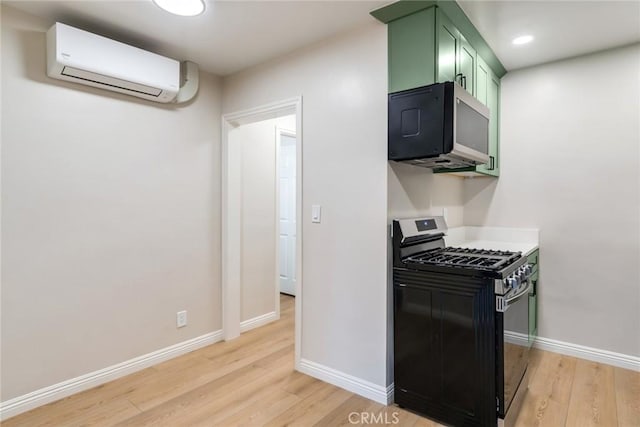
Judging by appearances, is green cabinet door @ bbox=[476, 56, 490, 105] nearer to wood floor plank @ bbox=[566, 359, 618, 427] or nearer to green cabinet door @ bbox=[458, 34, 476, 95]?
green cabinet door @ bbox=[458, 34, 476, 95]

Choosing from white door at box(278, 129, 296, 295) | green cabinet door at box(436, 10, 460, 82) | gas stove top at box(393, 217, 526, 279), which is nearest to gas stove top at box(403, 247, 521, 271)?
gas stove top at box(393, 217, 526, 279)

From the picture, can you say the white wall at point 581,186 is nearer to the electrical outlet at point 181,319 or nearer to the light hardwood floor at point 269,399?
the light hardwood floor at point 269,399

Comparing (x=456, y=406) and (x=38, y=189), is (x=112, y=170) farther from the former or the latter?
(x=456, y=406)

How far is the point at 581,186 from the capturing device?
8.92ft

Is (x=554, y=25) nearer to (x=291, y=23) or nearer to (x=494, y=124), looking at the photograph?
(x=494, y=124)

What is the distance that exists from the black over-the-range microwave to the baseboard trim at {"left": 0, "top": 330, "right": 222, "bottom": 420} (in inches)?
87.5

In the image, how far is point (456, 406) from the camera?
1.83 metres

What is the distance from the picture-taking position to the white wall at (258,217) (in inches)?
130

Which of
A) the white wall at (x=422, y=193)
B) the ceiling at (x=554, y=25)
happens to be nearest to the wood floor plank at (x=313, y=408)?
the white wall at (x=422, y=193)

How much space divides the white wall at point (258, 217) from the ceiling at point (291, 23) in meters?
0.87

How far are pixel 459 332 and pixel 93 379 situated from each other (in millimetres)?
2334

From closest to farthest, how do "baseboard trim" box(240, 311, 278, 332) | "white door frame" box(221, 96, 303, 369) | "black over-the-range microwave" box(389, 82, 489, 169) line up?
"black over-the-range microwave" box(389, 82, 489, 169), "white door frame" box(221, 96, 303, 369), "baseboard trim" box(240, 311, 278, 332)

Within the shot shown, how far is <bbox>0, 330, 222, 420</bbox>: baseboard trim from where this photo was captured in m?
2.01

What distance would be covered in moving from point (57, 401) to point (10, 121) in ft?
5.55
